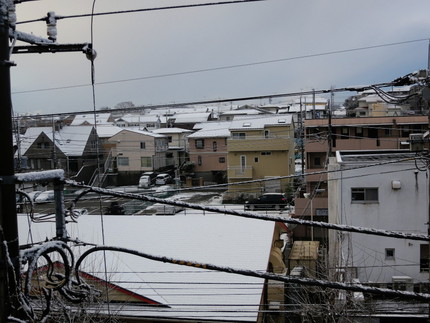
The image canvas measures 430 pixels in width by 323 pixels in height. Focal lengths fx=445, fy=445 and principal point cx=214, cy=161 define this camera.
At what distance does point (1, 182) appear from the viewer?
1352 millimetres

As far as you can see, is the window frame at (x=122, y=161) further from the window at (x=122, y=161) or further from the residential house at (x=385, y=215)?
the residential house at (x=385, y=215)

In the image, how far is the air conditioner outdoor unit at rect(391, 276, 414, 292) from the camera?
23.0 feet

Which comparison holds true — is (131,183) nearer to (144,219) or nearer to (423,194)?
(144,219)

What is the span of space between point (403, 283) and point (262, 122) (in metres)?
10.3

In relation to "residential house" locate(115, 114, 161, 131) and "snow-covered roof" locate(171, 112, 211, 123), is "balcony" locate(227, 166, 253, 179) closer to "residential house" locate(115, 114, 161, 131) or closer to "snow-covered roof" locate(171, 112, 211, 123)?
"snow-covered roof" locate(171, 112, 211, 123)

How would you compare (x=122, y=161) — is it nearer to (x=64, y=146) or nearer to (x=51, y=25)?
(x=64, y=146)

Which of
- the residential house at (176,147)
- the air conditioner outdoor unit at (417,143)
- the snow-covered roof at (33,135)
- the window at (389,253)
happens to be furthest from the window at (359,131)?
the snow-covered roof at (33,135)

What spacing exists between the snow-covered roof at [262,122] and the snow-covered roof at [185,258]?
8048 millimetres

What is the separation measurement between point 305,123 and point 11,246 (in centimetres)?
1244

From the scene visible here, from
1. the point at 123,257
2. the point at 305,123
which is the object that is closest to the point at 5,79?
the point at 123,257

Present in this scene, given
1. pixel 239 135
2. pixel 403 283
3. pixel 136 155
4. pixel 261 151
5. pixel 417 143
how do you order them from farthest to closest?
pixel 136 155
pixel 239 135
pixel 261 151
pixel 403 283
pixel 417 143

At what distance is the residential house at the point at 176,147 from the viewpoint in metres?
20.3

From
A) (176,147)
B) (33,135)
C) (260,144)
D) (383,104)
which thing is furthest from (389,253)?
(383,104)

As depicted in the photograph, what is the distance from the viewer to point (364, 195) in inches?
301
